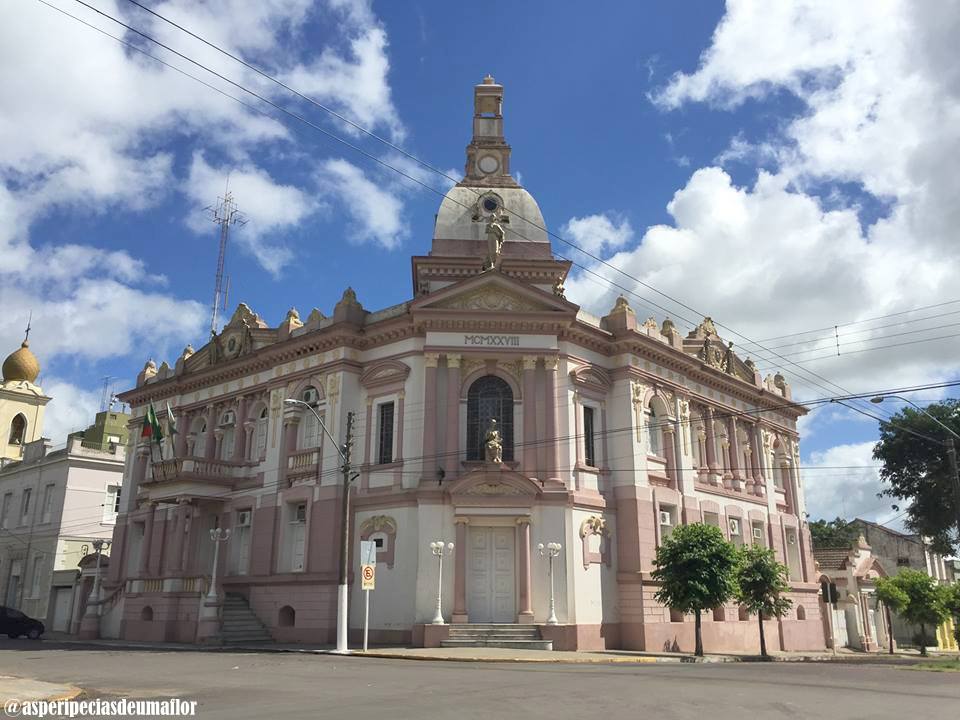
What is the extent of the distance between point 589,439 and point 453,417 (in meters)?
5.46

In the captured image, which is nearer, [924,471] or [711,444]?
[711,444]

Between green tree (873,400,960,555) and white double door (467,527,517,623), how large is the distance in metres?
31.6

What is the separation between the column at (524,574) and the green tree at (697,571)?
4.41 metres

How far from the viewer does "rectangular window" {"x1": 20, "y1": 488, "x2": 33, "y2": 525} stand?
47.9 metres

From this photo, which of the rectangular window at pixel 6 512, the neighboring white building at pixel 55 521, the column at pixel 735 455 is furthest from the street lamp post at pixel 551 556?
the rectangular window at pixel 6 512

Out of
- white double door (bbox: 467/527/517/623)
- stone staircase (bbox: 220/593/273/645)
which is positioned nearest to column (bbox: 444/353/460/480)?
white double door (bbox: 467/527/517/623)

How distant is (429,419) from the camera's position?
28281 mm

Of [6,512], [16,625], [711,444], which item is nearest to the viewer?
[711,444]

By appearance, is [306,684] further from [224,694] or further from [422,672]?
[422,672]

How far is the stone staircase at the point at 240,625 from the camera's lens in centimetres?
2916

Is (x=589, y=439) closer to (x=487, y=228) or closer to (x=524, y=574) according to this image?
(x=524, y=574)

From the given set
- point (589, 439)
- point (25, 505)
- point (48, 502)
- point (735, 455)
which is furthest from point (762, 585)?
point (25, 505)

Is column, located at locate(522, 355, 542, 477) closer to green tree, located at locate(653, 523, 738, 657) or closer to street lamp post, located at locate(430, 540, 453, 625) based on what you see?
street lamp post, located at locate(430, 540, 453, 625)

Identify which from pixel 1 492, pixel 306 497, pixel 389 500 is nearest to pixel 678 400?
pixel 389 500
